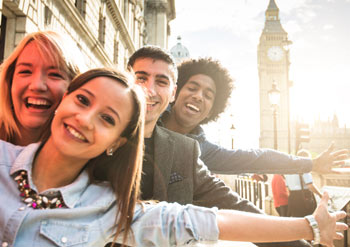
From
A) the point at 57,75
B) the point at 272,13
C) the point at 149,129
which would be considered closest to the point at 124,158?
the point at 149,129

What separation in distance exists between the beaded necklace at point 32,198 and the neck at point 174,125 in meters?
1.65

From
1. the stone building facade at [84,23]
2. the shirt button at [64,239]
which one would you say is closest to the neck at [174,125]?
the stone building facade at [84,23]

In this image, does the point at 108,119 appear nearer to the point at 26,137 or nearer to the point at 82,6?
the point at 26,137

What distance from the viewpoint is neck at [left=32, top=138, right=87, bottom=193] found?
1580mm

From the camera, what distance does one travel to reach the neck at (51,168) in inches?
62.2

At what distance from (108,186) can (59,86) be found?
77 centimetres

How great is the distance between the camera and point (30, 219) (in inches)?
54.6

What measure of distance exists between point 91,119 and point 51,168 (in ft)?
1.25

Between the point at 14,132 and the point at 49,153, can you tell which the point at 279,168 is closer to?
the point at 49,153

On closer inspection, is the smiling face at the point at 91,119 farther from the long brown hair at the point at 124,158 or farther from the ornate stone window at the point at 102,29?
the ornate stone window at the point at 102,29

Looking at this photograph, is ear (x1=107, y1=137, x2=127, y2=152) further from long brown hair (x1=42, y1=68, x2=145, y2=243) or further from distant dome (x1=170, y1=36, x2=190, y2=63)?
distant dome (x1=170, y1=36, x2=190, y2=63)

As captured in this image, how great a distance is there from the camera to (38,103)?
187 cm

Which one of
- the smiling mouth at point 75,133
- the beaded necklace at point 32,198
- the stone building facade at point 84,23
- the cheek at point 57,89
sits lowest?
the beaded necklace at point 32,198

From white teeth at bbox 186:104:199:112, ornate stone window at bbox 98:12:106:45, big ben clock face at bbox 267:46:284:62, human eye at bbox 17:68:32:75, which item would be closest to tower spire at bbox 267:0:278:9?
big ben clock face at bbox 267:46:284:62
